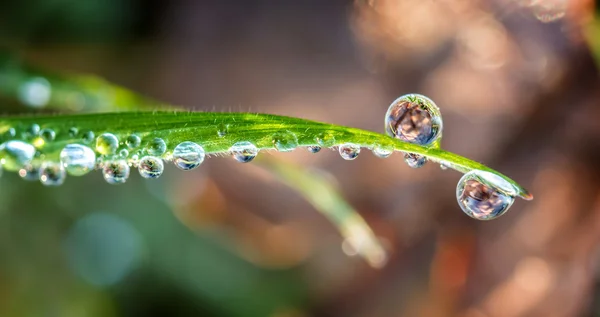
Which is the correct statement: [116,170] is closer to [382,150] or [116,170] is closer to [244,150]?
[244,150]

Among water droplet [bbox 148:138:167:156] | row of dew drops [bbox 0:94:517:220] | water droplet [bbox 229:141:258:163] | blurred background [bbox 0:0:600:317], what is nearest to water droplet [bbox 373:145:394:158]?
row of dew drops [bbox 0:94:517:220]

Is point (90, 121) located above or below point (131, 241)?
below

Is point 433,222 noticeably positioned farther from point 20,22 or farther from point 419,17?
point 20,22

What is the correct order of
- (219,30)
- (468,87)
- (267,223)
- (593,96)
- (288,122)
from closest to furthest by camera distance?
(288,122), (593,96), (468,87), (267,223), (219,30)

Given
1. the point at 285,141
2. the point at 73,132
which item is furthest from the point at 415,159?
the point at 73,132

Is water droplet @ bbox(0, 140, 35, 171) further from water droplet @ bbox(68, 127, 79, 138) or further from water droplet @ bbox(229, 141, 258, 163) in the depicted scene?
water droplet @ bbox(229, 141, 258, 163)

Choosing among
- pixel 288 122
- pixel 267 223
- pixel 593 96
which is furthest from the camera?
pixel 267 223

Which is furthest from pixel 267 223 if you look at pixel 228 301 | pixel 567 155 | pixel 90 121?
pixel 90 121

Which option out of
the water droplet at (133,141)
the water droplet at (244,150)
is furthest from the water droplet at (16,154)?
the water droplet at (244,150)
